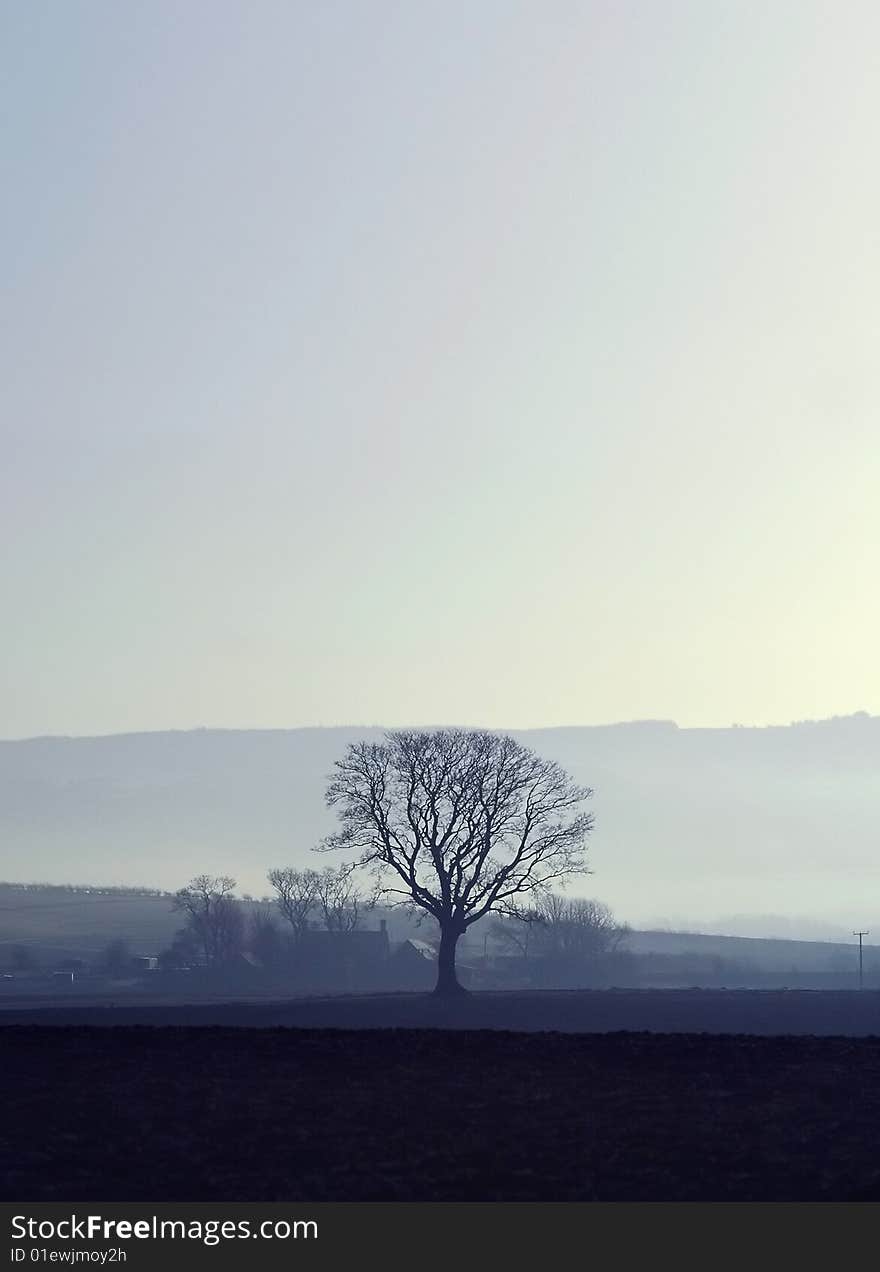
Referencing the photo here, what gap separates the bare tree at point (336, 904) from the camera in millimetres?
150750

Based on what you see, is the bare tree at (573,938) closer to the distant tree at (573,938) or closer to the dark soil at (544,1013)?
the distant tree at (573,938)

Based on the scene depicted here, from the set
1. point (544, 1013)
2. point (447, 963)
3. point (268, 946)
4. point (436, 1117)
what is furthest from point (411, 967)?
point (436, 1117)

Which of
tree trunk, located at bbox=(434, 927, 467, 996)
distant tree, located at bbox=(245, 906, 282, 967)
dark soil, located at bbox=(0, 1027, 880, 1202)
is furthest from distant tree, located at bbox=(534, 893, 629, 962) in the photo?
dark soil, located at bbox=(0, 1027, 880, 1202)

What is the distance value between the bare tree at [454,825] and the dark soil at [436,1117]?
48262 millimetres

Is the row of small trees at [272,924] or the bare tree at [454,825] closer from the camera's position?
the bare tree at [454,825]

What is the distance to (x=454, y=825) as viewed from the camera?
270ft

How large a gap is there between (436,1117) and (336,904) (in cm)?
13132

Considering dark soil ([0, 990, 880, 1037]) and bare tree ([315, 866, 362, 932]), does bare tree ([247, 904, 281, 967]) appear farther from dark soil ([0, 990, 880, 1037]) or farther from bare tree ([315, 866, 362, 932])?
dark soil ([0, 990, 880, 1037])

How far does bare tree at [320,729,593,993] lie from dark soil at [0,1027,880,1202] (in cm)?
4826

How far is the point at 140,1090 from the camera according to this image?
27.2m

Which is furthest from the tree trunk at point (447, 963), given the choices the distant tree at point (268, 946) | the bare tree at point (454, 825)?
the distant tree at point (268, 946)
